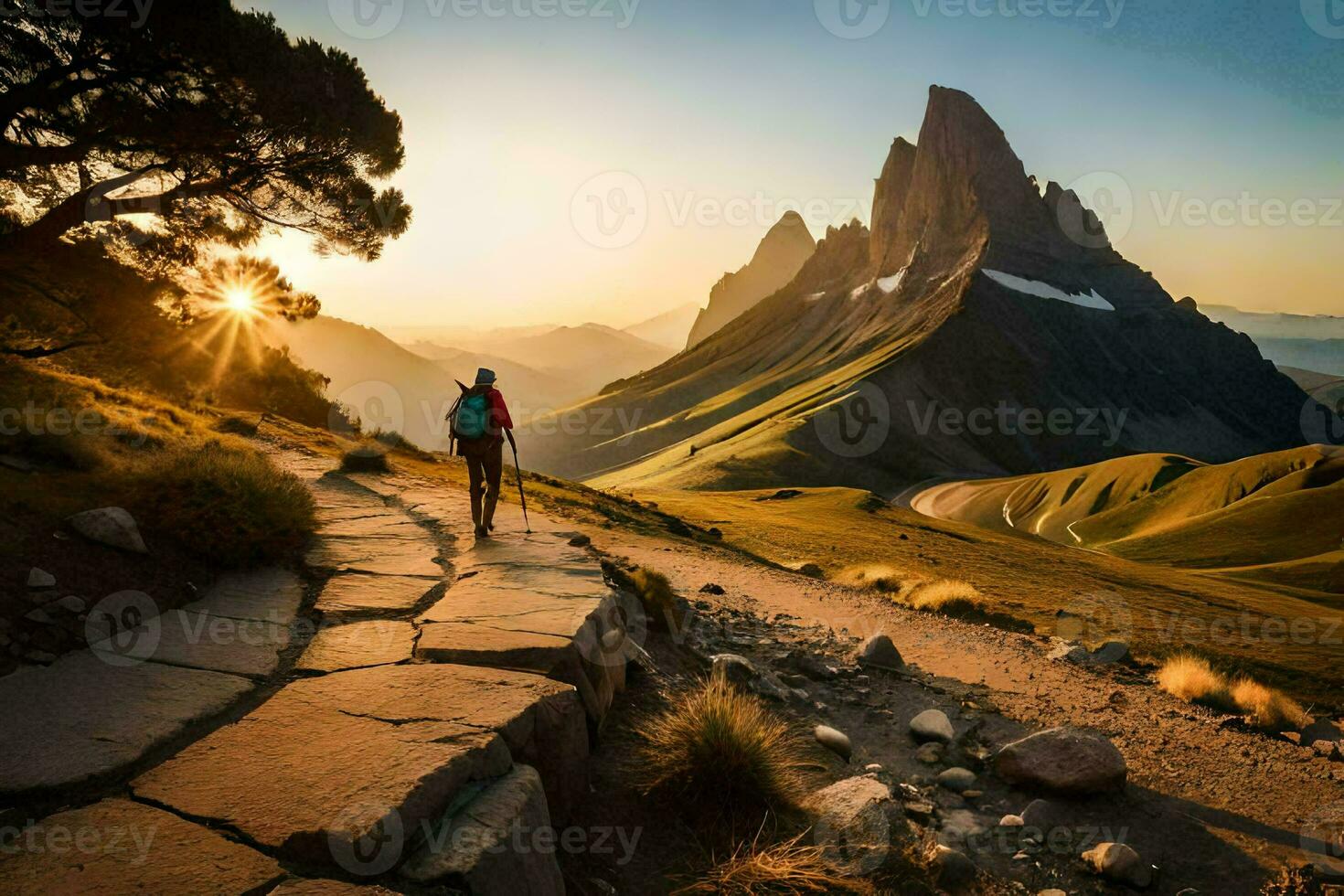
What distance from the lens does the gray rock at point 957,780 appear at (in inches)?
245

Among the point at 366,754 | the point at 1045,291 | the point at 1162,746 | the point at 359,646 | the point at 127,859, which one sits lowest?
the point at 1162,746

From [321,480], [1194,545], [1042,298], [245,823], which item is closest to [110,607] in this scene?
[245,823]

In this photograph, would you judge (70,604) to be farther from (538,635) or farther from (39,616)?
(538,635)

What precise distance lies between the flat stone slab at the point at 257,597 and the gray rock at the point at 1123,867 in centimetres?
685

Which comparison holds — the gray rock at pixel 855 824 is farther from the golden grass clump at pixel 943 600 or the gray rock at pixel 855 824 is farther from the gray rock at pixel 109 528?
the golden grass clump at pixel 943 600

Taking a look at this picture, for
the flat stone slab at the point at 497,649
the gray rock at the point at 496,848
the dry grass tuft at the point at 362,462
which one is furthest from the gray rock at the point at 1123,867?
the dry grass tuft at the point at 362,462

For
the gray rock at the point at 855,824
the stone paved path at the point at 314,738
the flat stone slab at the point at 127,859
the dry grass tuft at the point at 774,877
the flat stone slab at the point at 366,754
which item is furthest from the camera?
the gray rock at the point at 855,824

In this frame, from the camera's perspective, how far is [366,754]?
3824 millimetres

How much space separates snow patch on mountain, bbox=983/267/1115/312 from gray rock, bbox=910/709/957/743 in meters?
163

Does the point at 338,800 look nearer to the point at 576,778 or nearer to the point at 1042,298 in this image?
the point at 576,778

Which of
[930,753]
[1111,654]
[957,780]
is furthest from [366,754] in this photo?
[1111,654]

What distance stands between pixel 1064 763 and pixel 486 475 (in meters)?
7.56

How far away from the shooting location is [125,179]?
524 inches

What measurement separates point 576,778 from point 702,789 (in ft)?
3.23
